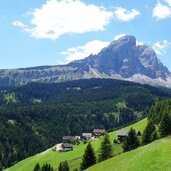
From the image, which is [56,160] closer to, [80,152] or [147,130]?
[80,152]

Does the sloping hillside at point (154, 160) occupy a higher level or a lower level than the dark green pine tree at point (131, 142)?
higher

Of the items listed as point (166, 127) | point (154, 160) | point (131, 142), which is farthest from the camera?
point (131, 142)

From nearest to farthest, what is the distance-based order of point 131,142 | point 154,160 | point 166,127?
point 154,160
point 166,127
point 131,142

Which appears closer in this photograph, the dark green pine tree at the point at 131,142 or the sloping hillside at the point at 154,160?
the sloping hillside at the point at 154,160

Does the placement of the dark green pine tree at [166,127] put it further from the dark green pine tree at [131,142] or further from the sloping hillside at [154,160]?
the sloping hillside at [154,160]

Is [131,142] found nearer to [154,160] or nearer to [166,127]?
[166,127]

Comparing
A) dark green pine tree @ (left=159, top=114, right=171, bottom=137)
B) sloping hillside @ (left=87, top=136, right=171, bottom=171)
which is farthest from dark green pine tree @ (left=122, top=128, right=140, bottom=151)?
sloping hillside @ (left=87, top=136, right=171, bottom=171)

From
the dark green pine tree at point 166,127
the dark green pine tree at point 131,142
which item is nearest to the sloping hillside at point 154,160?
the dark green pine tree at point 166,127

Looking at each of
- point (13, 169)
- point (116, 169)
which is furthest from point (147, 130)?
point (13, 169)

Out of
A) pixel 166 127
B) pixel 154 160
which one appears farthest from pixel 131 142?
pixel 154 160

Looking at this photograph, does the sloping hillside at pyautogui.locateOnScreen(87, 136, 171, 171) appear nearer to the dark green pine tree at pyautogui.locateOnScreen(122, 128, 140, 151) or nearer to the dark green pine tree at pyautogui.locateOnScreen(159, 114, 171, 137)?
the dark green pine tree at pyautogui.locateOnScreen(159, 114, 171, 137)

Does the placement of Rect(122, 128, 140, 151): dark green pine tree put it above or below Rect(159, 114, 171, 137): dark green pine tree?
below

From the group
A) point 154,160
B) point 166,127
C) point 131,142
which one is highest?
point 166,127

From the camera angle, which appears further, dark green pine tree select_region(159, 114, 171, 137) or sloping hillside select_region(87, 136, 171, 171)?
dark green pine tree select_region(159, 114, 171, 137)
